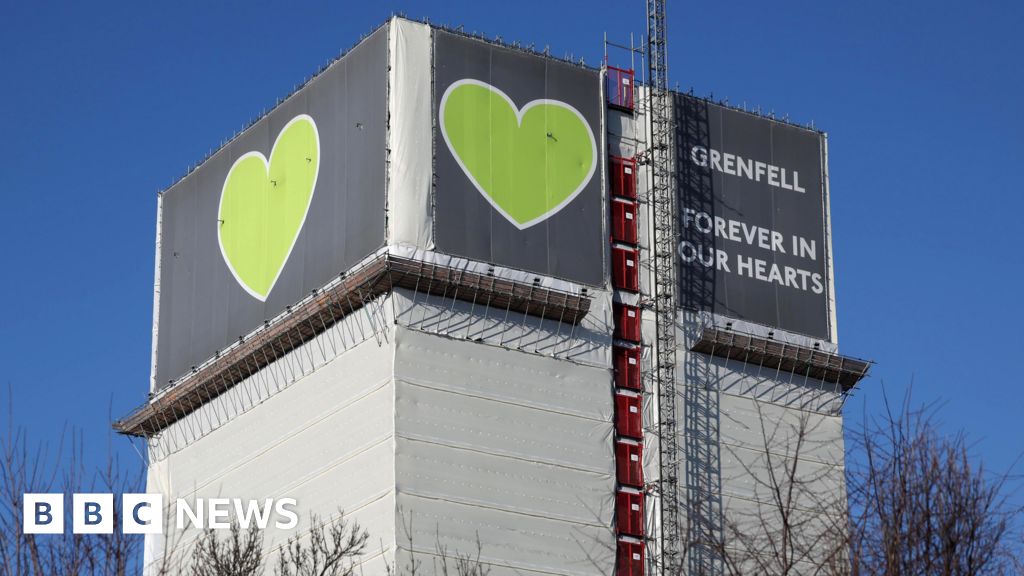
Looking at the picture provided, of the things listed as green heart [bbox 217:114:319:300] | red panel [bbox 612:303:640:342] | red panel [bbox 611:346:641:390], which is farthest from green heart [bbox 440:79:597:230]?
green heart [bbox 217:114:319:300]

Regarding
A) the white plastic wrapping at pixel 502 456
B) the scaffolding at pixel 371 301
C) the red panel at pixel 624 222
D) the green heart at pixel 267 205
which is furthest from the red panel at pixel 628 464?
the green heart at pixel 267 205

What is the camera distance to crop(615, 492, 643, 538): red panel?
3780 inches

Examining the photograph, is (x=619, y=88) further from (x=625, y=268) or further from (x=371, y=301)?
(x=371, y=301)

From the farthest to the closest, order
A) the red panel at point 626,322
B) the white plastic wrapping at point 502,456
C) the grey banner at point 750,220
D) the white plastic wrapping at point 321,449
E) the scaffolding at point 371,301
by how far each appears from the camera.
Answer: the grey banner at point 750,220
the red panel at point 626,322
the scaffolding at point 371,301
the white plastic wrapping at point 321,449
the white plastic wrapping at point 502,456

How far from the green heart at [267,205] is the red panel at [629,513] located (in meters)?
21.1

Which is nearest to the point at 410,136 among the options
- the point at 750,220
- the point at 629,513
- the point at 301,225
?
the point at 301,225

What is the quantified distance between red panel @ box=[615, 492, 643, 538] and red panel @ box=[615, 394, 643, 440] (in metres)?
3.09

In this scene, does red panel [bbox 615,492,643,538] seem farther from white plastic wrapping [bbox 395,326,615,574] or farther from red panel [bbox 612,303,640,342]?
red panel [bbox 612,303,640,342]

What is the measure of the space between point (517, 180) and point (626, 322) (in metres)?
9.31

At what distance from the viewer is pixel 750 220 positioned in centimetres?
10644

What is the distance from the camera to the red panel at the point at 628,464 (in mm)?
96688

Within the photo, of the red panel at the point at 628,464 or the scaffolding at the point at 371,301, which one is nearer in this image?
the scaffolding at the point at 371,301

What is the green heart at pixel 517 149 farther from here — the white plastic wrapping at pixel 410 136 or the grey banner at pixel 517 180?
the white plastic wrapping at pixel 410 136

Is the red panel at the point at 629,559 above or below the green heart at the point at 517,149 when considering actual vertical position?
below
